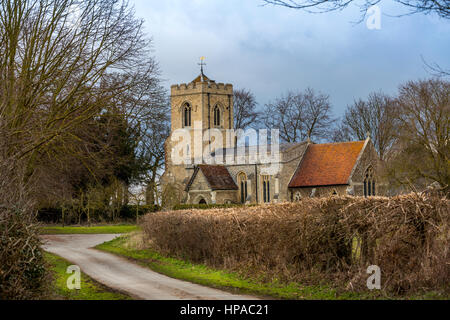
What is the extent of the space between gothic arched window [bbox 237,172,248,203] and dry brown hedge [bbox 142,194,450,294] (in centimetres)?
3227

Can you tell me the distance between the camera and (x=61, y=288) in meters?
11.9

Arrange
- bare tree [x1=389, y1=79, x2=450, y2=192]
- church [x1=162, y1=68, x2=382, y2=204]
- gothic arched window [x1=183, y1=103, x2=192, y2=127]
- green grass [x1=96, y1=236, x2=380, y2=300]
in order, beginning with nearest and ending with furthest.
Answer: green grass [x1=96, y1=236, x2=380, y2=300] < bare tree [x1=389, y1=79, x2=450, y2=192] < church [x1=162, y1=68, x2=382, y2=204] < gothic arched window [x1=183, y1=103, x2=192, y2=127]

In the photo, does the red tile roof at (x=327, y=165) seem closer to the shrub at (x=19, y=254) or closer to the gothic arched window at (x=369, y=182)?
the gothic arched window at (x=369, y=182)

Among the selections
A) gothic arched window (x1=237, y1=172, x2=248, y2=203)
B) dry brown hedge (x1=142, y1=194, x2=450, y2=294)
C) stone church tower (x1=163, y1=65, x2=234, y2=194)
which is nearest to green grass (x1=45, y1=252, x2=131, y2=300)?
dry brown hedge (x1=142, y1=194, x2=450, y2=294)

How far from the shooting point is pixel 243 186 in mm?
48875

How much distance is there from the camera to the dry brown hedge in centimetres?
973

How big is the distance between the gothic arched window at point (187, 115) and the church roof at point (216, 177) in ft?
32.4

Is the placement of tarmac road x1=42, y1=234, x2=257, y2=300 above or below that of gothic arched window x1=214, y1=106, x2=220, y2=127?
below

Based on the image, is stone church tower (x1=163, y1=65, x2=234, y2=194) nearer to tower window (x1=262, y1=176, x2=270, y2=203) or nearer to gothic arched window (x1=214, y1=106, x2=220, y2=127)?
gothic arched window (x1=214, y1=106, x2=220, y2=127)

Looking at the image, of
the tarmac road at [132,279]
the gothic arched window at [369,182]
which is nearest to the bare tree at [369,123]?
the gothic arched window at [369,182]

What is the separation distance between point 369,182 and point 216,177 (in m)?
13.1

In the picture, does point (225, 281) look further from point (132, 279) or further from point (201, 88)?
point (201, 88)

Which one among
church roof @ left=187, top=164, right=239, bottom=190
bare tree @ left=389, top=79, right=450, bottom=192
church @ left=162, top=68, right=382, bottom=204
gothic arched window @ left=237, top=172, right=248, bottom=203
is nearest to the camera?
bare tree @ left=389, top=79, right=450, bottom=192
